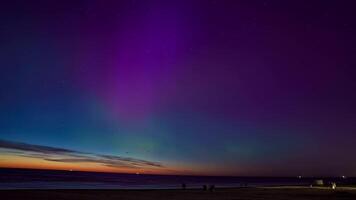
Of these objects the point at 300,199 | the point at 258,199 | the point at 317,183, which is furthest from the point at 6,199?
the point at 317,183

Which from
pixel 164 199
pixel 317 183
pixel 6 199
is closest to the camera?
pixel 6 199

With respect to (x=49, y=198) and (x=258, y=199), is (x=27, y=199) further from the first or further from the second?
(x=258, y=199)

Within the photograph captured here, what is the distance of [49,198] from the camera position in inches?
1406

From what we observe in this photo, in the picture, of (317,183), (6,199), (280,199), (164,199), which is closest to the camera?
(6,199)

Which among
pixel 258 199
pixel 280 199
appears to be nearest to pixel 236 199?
pixel 258 199

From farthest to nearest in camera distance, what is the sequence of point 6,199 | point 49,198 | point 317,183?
point 317,183 → point 49,198 → point 6,199

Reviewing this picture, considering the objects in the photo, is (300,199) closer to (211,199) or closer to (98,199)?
(211,199)

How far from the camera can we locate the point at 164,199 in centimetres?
3841

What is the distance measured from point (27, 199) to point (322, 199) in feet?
101

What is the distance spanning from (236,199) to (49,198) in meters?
18.6

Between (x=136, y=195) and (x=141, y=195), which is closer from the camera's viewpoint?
(x=136, y=195)

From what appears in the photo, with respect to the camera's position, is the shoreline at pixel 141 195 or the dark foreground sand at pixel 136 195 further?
the shoreline at pixel 141 195

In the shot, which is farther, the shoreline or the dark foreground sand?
the shoreline

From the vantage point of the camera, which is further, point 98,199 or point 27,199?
point 98,199
